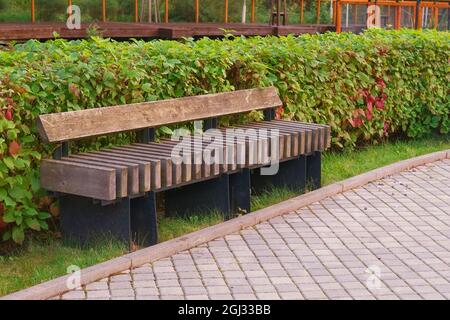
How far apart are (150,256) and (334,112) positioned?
4.19 metres

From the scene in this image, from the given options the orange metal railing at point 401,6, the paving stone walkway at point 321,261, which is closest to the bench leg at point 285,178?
the paving stone walkway at point 321,261

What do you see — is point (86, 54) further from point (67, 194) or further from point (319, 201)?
point (319, 201)

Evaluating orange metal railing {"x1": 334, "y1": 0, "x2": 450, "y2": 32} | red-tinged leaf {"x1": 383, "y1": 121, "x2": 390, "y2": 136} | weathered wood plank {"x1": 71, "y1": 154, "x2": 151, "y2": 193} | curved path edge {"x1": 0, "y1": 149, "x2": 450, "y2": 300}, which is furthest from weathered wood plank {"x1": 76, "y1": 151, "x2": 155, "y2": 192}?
orange metal railing {"x1": 334, "y1": 0, "x2": 450, "y2": 32}

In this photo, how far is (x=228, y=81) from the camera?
28.0 ft

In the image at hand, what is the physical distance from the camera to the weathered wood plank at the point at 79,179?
612cm

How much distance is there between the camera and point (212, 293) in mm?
5688

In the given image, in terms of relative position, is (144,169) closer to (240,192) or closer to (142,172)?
(142,172)

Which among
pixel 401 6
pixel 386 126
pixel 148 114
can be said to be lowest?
pixel 386 126

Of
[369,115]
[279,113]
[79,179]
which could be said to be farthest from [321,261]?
[369,115]

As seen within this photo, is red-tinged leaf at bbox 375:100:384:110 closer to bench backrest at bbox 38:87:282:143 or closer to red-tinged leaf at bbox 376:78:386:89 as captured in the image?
red-tinged leaf at bbox 376:78:386:89

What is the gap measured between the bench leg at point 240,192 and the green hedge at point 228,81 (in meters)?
0.86

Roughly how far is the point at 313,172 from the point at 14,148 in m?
3.09

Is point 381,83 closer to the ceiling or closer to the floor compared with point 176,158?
closer to the ceiling
